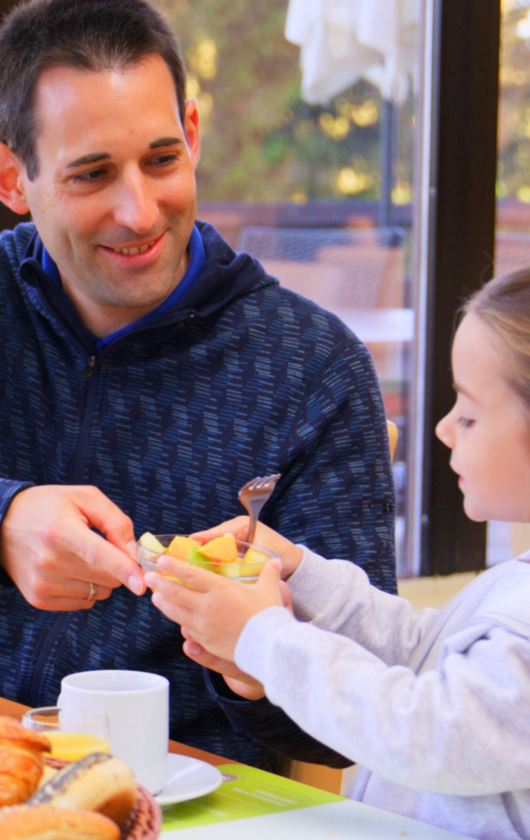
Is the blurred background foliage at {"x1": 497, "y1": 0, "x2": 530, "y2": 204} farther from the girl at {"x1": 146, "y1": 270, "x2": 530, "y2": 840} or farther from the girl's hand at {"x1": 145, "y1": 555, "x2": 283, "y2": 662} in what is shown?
the girl's hand at {"x1": 145, "y1": 555, "x2": 283, "y2": 662}

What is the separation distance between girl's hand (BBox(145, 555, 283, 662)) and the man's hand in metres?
0.16

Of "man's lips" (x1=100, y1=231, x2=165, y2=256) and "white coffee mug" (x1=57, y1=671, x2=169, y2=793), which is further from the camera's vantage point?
"man's lips" (x1=100, y1=231, x2=165, y2=256)

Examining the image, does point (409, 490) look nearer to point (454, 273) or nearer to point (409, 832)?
point (454, 273)

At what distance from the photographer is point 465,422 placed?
1079 mm

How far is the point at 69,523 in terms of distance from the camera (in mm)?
1137

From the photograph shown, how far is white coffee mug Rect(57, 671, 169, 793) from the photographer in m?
0.89

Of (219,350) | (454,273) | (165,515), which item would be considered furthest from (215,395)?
(454,273)

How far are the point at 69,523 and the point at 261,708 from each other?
0.31m

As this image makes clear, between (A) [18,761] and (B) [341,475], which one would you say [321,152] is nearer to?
(B) [341,475]

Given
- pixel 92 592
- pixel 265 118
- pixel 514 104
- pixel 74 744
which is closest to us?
pixel 74 744

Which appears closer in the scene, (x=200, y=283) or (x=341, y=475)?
(x=341, y=475)

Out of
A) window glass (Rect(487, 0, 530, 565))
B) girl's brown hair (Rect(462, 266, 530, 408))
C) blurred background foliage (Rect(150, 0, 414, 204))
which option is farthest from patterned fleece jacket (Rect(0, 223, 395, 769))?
window glass (Rect(487, 0, 530, 565))

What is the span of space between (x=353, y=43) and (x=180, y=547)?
2.64m

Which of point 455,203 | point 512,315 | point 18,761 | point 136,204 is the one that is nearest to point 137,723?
point 18,761
